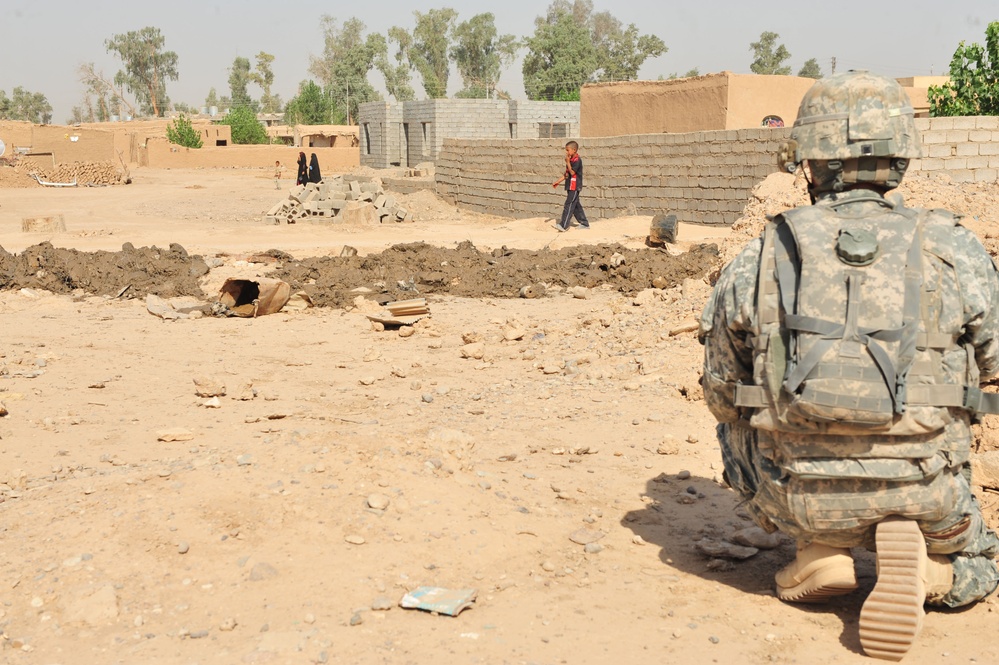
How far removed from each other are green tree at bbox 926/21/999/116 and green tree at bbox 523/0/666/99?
1594 inches

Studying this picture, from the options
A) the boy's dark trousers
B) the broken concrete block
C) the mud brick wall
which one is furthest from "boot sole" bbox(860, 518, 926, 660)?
the broken concrete block

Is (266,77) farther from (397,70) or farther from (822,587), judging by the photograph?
(822,587)

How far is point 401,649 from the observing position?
9.72 ft

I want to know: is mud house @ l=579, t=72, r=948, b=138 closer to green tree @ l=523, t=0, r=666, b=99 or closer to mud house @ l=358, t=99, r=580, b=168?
mud house @ l=358, t=99, r=580, b=168

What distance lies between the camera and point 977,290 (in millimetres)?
2816

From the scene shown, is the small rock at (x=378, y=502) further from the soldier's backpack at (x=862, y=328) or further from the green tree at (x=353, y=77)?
the green tree at (x=353, y=77)

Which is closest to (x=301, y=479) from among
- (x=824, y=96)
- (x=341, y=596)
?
(x=341, y=596)

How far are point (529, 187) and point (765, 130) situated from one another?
20.5 ft

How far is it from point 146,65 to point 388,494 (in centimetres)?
8709

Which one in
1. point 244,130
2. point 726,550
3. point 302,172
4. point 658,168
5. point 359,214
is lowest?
point 726,550

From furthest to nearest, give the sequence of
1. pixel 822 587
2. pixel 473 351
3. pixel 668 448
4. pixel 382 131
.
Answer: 1. pixel 382 131
2. pixel 473 351
3. pixel 668 448
4. pixel 822 587

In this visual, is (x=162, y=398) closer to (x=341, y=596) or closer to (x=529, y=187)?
(x=341, y=596)

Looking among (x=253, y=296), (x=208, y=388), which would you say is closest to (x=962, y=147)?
(x=253, y=296)

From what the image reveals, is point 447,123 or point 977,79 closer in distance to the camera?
point 977,79
